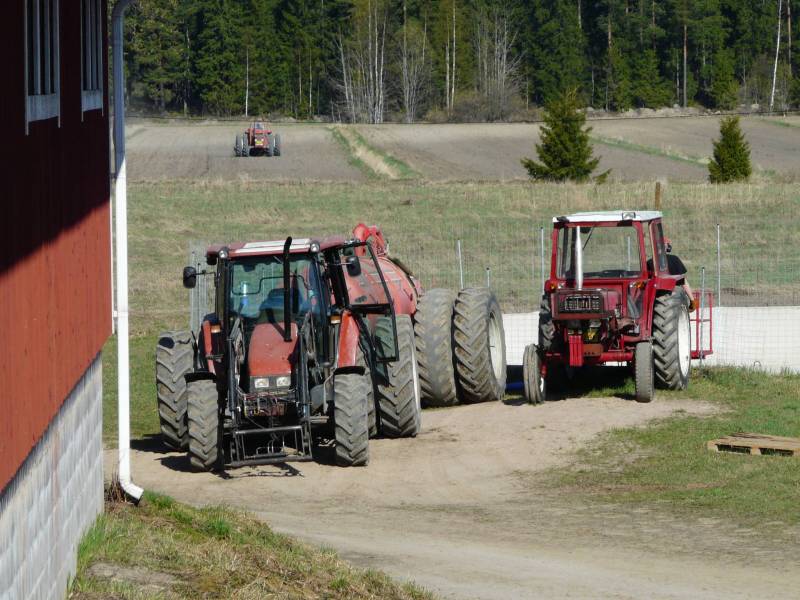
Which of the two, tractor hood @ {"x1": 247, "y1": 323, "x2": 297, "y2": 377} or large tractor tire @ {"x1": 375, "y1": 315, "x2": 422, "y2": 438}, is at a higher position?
tractor hood @ {"x1": 247, "y1": 323, "x2": 297, "y2": 377}

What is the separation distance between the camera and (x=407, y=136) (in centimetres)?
7506

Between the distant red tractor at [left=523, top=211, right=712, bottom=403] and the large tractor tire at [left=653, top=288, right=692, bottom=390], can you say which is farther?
the large tractor tire at [left=653, top=288, right=692, bottom=390]

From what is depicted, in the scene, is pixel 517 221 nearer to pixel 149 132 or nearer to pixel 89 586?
pixel 89 586

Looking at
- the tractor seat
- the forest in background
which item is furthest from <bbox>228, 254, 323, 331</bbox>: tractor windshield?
the forest in background

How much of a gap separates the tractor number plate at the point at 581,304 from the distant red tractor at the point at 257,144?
1866 inches

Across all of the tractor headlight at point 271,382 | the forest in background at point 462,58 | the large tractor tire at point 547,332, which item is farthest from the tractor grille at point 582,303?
the forest in background at point 462,58

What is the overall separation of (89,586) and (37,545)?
0.98 meters

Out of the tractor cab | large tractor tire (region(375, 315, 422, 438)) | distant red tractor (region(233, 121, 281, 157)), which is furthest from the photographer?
distant red tractor (region(233, 121, 281, 157))

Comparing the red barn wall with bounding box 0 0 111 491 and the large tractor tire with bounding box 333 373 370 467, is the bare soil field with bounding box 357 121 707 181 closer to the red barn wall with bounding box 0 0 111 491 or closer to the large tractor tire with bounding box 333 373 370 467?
the large tractor tire with bounding box 333 373 370 467

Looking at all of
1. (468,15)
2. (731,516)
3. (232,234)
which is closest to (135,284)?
(232,234)

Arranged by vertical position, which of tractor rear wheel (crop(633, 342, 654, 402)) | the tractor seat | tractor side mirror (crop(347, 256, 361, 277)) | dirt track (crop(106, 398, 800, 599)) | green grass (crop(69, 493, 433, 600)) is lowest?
dirt track (crop(106, 398, 800, 599))

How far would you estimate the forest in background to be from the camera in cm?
9181

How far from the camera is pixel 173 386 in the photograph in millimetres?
14086

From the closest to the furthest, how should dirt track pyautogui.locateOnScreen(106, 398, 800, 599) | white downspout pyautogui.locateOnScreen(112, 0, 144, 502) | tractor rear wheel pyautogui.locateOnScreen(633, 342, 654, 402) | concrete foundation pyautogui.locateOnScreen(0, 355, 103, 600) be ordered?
concrete foundation pyautogui.locateOnScreen(0, 355, 103, 600) < dirt track pyautogui.locateOnScreen(106, 398, 800, 599) < white downspout pyautogui.locateOnScreen(112, 0, 144, 502) < tractor rear wheel pyautogui.locateOnScreen(633, 342, 654, 402)
